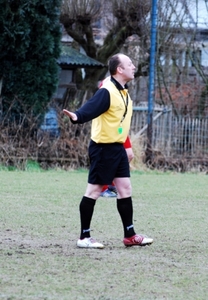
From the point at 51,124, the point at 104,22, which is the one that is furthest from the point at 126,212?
A: the point at 104,22

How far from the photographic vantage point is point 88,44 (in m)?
25.4

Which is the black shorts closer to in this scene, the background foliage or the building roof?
the background foliage

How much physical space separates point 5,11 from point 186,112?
585cm

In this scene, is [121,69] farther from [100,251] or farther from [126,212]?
[100,251]

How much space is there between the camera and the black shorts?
6.90 m

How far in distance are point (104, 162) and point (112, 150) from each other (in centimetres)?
14

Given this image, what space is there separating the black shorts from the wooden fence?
1121cm

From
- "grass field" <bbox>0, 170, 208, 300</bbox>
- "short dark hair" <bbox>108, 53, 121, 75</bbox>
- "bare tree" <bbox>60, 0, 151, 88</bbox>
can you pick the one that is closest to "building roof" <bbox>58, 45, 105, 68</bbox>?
"bare tree" <bbox>60, 0, 151, 88</bbox>

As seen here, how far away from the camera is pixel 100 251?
22.1 ft

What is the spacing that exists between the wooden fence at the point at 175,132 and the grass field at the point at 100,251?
5.58m

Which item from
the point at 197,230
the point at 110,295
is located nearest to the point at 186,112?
the point at 197,230

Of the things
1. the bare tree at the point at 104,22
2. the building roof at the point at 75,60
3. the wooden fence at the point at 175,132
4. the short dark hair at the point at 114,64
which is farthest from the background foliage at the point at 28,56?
the short dark hair at the point at 114,64

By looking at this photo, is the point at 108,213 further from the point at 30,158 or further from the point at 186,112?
the point at 186,112

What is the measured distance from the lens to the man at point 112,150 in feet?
22.6
